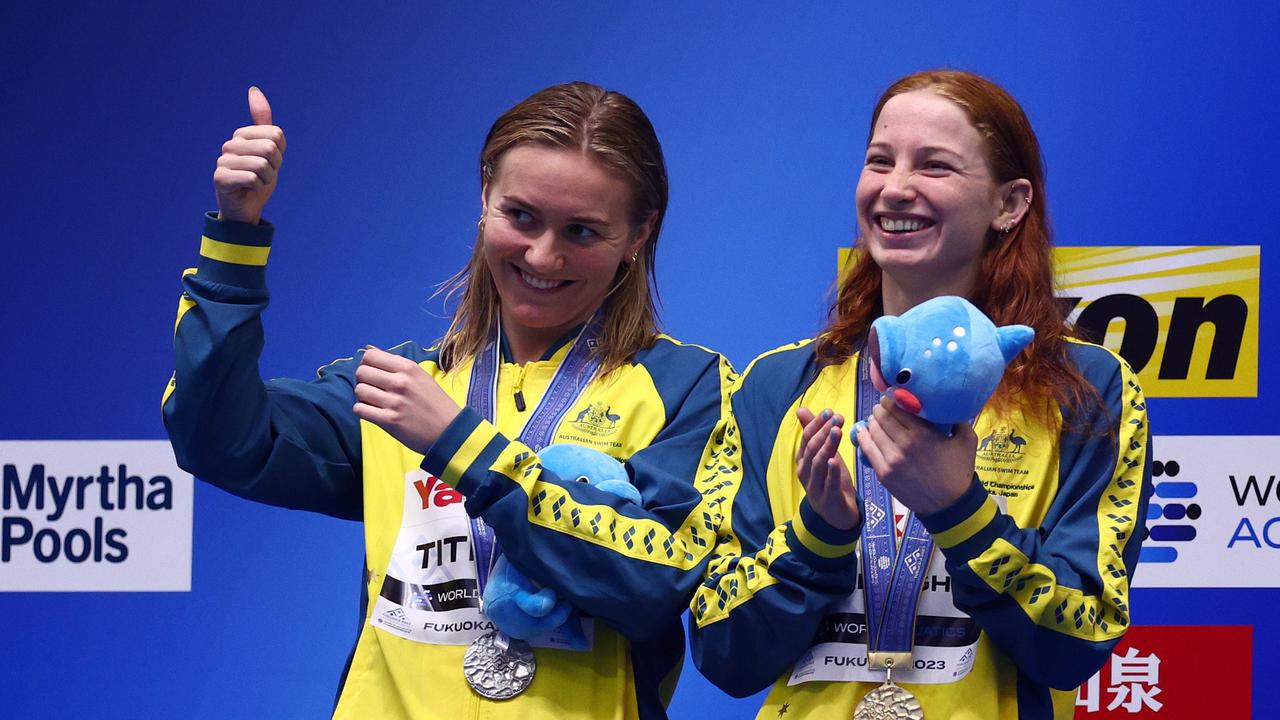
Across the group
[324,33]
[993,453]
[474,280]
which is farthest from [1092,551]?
[324,33]

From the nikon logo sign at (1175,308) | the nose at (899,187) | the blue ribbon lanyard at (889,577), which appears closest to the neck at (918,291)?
the nose at (899,187)

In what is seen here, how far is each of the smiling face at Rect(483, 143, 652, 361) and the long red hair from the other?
0.31 m

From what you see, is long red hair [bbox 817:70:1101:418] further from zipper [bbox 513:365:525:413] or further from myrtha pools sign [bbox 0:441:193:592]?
myrtha pools sign [bbox 0:441:193:592]

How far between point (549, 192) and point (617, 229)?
109 mm

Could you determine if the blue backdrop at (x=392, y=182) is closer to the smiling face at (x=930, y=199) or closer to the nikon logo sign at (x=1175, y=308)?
the nikon logo sign at (x=1175, y=308)

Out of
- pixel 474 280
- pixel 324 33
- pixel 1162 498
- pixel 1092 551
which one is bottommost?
pixel 1092 551

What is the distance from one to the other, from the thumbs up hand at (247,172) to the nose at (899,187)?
708mm

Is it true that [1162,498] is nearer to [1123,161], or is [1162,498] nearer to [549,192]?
[1123,161]

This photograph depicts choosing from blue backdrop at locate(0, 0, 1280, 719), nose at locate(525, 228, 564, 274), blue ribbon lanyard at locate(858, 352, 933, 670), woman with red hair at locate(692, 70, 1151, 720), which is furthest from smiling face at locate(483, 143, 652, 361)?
blue backdrop at locate(0, 0, 1280, 719)

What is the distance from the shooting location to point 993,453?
161cm

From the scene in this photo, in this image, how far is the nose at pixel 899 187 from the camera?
1661mm

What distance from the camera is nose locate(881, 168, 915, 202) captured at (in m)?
1.66

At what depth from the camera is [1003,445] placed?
1.62m

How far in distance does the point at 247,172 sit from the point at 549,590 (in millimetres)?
591
